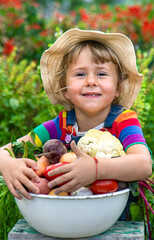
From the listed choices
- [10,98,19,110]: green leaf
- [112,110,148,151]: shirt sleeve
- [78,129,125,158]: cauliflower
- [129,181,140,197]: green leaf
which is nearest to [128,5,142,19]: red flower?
[10,98,19,110]: green leaf

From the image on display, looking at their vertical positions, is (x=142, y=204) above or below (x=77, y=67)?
below

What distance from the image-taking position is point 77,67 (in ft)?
6.63

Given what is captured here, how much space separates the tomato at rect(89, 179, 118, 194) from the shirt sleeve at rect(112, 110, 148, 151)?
1.12 feet

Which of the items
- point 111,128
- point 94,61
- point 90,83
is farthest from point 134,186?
point 94,61

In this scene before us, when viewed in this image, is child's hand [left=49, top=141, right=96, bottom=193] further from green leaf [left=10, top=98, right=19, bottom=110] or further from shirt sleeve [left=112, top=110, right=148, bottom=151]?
green leaf [left=10, top=98, right=19, bottom=110]

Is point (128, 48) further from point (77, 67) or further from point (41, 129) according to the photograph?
point (41, 129)

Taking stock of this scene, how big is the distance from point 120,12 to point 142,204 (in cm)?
592

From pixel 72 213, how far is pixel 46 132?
2.65 ft

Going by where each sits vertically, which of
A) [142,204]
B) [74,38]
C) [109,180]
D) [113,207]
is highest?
[74,38]

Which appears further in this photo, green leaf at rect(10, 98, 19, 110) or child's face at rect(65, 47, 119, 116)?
green leaf at rect(10, 98, 19, 110)

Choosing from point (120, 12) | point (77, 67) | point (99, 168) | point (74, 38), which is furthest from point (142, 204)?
point (120, 12)

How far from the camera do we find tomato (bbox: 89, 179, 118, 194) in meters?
1.50

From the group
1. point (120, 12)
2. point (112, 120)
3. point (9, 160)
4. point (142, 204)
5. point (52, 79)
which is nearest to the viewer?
point (9, 160)

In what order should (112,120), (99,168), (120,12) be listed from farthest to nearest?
(120,12) → (112,120) → (99,168)
